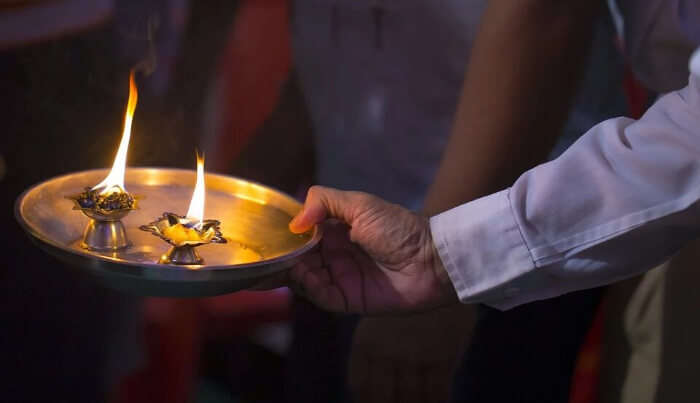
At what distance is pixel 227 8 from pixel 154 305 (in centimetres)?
37

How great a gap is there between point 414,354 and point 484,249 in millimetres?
167

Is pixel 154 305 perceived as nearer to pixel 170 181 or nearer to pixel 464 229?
pixel 170 181

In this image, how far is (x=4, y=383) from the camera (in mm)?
790

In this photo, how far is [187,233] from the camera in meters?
0.44

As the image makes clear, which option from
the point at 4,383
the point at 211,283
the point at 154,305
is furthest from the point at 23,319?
the point at 211,283

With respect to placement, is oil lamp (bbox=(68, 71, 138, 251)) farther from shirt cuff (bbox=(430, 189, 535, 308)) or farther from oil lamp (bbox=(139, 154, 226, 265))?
shirt cuff (bbox=(430, 189, 535, 308))

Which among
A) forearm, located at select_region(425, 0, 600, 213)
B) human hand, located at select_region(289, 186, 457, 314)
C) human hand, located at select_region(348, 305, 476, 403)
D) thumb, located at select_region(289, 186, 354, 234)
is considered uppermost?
forearm, located at select_region(425, 0, 600, 213)

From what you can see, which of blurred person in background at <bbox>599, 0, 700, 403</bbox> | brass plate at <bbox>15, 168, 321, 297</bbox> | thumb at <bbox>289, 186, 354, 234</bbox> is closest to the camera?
brass plate at <bbox>15, 168, 321, 297</bbox>

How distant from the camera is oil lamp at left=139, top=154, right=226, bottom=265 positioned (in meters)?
0.44

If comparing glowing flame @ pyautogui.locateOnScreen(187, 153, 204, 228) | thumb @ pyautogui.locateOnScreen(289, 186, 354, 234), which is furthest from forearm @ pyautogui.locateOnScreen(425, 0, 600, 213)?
glowing flame @ pyautogui.locateOnScreen(187, 153, 204, 228)

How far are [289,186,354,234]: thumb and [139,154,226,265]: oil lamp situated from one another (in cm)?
5

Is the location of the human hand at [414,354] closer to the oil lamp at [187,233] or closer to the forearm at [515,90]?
the forearm at [515,90]

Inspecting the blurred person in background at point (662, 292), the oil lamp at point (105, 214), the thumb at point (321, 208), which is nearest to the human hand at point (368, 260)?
the thumb at point (321, 208)

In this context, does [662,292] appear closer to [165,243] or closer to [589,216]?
[589,216]
